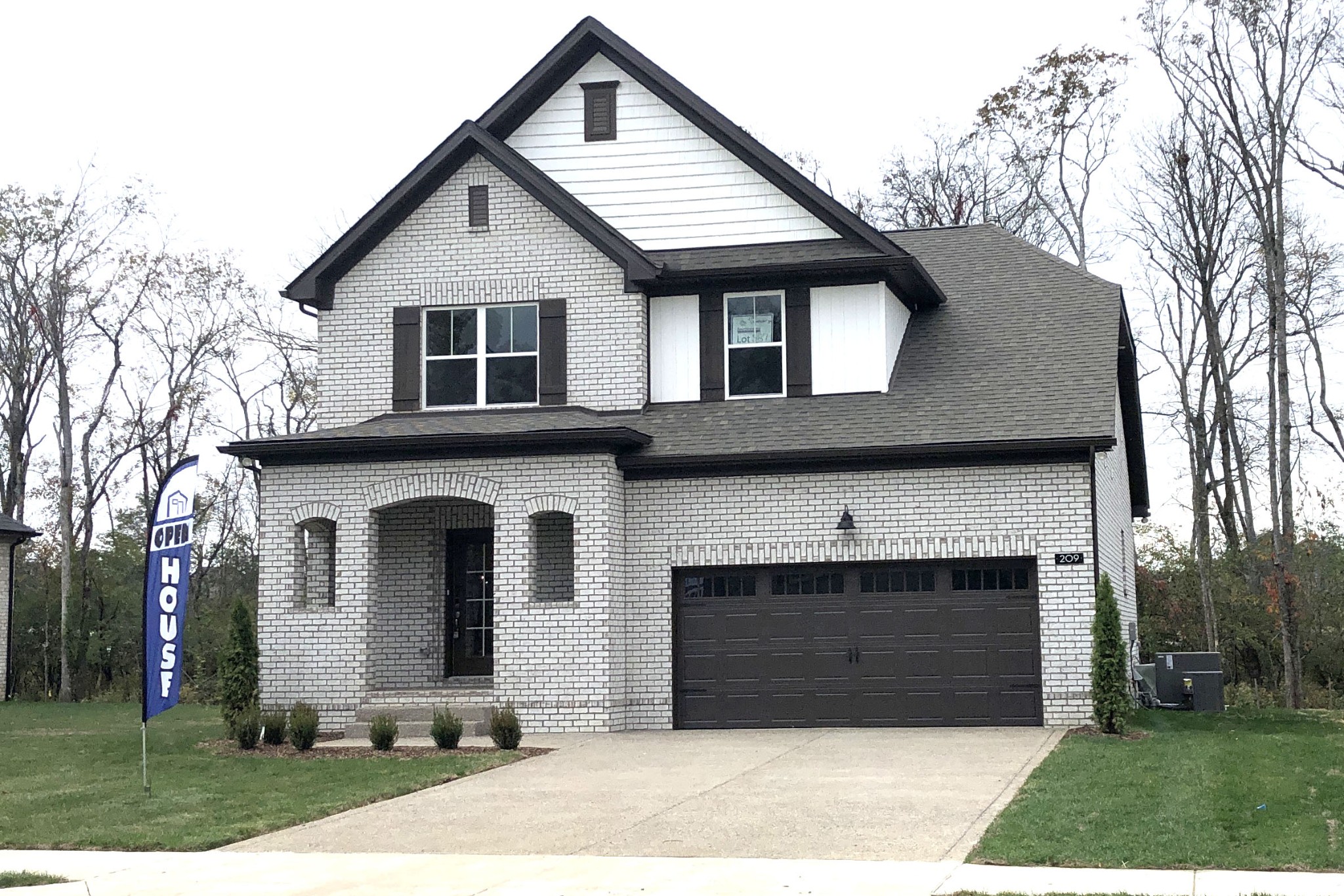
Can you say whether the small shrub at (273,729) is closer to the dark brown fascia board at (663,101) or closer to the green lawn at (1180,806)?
the green lawn at (1180,806)

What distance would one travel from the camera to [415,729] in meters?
19.5

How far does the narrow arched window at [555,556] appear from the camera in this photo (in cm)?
2089

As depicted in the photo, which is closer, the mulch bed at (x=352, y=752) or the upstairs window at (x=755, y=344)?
the mulch bed at (x=352, y=752)

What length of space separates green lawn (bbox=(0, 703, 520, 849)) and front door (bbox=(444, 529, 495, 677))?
11.2 ft

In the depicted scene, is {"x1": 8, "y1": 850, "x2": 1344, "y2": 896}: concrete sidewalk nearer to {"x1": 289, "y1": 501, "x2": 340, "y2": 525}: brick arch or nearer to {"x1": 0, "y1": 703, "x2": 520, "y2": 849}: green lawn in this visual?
{"x1": 0, "y1": 703, "x2": 520, "y2": 849}: green lawn

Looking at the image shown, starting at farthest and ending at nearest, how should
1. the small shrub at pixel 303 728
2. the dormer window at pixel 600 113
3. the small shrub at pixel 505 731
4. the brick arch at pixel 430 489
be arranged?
the dormer window at pixel 600 113 < the brick arch at pixel 430 489 < the small shrub at pixel 303 728 < the small shrub at pixel 505 731

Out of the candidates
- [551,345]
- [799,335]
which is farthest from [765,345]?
[551,345]

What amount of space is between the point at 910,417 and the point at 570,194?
592cm

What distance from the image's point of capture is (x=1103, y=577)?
1792cm

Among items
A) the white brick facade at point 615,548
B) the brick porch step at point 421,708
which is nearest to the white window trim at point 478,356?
the white brick facade at point 615,548

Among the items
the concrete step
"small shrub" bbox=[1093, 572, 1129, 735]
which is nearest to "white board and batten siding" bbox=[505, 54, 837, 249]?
"small shrub" bbox=[1093, 572, 1129, 735]

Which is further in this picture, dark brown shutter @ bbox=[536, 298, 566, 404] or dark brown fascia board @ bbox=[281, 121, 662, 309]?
dark brown shutter @ bbox=[536, 298, 566, 404]

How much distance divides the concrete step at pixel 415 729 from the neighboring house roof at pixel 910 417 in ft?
11.5

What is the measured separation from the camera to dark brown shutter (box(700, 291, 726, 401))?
21.9 m
